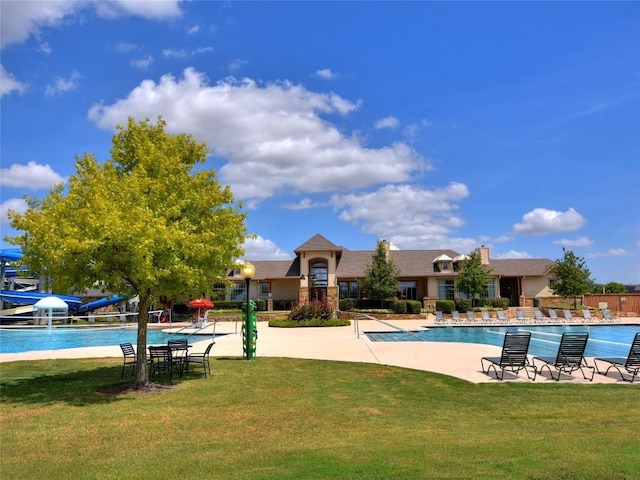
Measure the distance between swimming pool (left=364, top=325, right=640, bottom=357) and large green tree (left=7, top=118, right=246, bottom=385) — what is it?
12.1 meters

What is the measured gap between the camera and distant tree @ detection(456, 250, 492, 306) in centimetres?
4053

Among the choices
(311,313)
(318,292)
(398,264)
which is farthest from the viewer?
(398,264)

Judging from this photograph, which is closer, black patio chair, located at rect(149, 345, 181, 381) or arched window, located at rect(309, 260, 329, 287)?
black patio chair, located at rect(149, 345, 181, 381)

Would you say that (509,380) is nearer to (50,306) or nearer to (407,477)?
(407,477)

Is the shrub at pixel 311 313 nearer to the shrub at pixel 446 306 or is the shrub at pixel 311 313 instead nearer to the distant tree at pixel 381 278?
the distant tree at pixel 381 278

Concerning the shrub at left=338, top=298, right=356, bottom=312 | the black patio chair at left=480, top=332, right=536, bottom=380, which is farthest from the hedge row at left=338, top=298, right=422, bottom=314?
the black patio chair at left=480, top=332, right=536, bottom=380

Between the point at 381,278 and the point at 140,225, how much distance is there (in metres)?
32.9

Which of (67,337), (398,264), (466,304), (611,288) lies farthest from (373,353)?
(611,288)

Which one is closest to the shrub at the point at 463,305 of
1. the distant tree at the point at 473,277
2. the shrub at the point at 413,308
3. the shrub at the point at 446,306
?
the distant tree at the point at 473,277

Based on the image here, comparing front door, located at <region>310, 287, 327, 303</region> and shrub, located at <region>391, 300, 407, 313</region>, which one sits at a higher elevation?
front door, located at <region>310, 287, 327, 303</region>

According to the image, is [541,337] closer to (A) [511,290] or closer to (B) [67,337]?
(B) [67,337]

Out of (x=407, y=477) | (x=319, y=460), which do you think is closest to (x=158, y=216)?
(x=319, y=460)

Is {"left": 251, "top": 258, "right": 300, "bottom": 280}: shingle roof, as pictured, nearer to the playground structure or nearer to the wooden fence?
the playground structure

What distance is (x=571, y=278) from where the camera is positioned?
42094 mm
